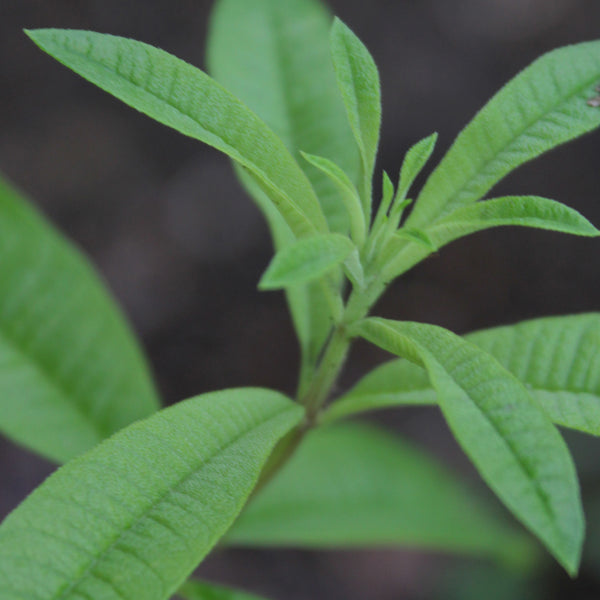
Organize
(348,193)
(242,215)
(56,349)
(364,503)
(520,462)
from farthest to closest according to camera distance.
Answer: (242,215) → (364,503) → (56,349) → (348,193) → (520,462)

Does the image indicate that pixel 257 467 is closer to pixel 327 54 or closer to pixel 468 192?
pixel 468 192

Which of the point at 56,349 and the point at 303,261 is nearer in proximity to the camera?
the point at 303,261

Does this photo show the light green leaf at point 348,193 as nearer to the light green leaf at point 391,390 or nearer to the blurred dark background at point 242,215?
the light green leaf at point 391,390

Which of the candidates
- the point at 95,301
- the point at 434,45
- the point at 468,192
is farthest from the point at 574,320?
the point at 434,45

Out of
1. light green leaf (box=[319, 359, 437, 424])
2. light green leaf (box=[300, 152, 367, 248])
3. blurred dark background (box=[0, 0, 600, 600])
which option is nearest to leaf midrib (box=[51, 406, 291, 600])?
light green leaf (box=[319, 359, 437, 424])

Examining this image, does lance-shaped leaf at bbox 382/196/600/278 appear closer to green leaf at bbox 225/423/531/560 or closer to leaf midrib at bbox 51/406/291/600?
leaf midrib at bbox 51/406/291/600

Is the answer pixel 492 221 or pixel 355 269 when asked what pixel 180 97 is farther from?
pixel 492 221

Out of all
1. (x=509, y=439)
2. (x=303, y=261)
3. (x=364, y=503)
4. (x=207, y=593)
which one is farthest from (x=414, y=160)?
(x=364, y=503)
